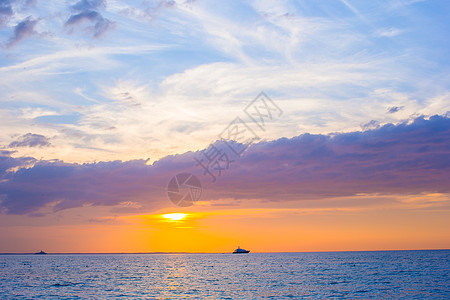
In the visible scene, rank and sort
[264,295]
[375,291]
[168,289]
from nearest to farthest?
[264,295] < [375,291] < [168,289]

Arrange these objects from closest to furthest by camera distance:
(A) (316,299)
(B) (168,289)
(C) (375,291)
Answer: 1. (A) (316,299)
2. (C) (375,291)
3. (B) (168,289)

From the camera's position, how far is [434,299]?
8300cm

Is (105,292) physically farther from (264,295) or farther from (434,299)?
(434,299)

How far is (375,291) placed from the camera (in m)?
95.9

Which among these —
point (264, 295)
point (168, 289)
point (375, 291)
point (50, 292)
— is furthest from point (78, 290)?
point (375, 291)

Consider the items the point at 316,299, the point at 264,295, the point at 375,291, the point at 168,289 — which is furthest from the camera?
the point at 168,289

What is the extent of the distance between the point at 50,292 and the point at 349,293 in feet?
233

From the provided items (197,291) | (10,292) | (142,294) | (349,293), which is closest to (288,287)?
(349,293)

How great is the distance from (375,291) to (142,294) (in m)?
54.0

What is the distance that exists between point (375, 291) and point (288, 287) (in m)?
21.0

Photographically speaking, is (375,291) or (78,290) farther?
(78,290)

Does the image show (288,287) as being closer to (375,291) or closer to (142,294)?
(375,291)

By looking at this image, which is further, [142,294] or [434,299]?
[142,294]

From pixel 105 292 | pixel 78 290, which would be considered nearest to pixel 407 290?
pixel 105 292
